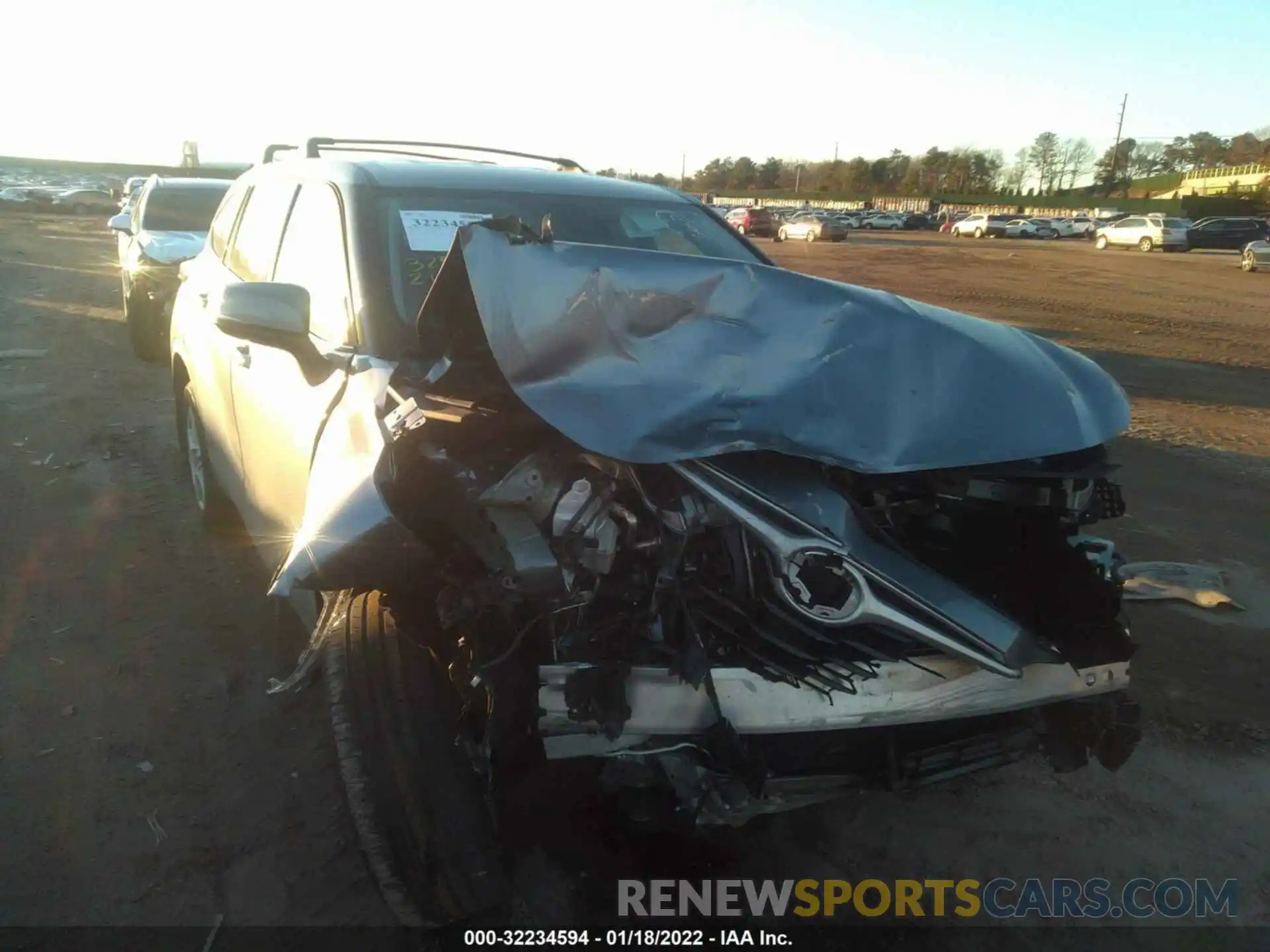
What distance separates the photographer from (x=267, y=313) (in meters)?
2.78

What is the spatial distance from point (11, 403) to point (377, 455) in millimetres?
7059

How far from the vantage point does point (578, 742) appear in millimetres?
2035

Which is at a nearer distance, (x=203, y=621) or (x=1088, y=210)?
(x=203, y=621)

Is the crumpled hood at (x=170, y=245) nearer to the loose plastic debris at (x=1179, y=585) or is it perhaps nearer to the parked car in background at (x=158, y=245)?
the parked car in background at (x=158, y=245)

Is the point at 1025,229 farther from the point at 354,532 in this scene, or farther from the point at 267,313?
the point at 354,532

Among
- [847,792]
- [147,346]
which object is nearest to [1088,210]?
[147,346]

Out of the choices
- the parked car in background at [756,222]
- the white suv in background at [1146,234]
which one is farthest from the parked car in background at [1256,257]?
the parked car in background at [756,222]

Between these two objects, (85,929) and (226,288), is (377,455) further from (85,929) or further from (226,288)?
(85,929)

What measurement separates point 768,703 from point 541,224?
5.82ft

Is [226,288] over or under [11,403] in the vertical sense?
over

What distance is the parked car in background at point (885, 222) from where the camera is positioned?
179ft

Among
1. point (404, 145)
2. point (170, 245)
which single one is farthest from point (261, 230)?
point (170, 245)

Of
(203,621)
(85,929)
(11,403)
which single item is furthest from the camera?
(11,403)

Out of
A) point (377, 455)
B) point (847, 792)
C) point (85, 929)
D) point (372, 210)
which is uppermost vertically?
point (372, 210)
